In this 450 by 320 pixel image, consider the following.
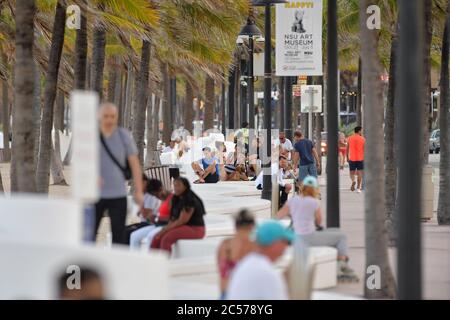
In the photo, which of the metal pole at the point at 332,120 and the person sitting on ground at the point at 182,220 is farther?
the metal pole at the point at 332,120

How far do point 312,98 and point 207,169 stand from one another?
220 inches

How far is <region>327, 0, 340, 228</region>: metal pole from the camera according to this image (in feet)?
50.5

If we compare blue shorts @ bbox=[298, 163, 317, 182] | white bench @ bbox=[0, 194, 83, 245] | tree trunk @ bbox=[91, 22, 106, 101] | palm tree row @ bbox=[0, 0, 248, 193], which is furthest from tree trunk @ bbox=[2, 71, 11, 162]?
white bench @ bbox=[0, 194, 83, 245]

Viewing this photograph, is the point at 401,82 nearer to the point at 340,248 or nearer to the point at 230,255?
the point at 230,255

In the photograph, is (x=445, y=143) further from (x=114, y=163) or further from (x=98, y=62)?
(x=114, y=163)

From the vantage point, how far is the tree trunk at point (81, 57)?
72.7ft

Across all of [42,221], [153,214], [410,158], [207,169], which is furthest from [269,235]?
[207,169]

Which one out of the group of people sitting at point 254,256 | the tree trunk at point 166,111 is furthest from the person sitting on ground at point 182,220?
the tree trunk at point 166,111

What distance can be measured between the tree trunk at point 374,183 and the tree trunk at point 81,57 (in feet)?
30.5

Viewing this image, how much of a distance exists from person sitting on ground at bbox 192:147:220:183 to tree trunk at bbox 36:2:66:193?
29.4 ft

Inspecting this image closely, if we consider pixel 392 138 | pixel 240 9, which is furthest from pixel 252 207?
pixel 240 9

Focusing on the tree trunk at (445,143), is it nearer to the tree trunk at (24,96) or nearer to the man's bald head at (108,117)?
the tree trunk at (24,96)

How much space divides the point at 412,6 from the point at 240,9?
21235 mm

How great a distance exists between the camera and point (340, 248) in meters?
14.6
